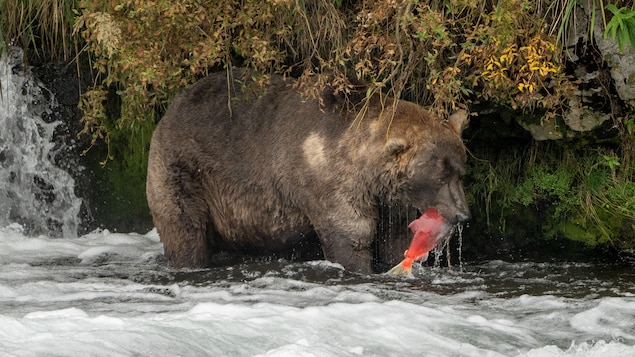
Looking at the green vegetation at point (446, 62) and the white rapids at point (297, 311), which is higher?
the green vegetation at point (446, 62)

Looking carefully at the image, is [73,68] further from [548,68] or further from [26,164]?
[548,68]

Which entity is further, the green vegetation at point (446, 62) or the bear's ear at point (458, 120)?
the bear's ear at point (458, 120)

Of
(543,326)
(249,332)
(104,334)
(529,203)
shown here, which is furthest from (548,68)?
(104,334)

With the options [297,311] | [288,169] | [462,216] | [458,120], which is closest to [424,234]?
[462,216]

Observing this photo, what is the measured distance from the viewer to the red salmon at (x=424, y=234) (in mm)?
7285

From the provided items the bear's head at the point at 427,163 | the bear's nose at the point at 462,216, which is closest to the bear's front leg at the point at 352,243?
the bear's head at the point at 427,163

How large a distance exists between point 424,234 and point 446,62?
1.35m

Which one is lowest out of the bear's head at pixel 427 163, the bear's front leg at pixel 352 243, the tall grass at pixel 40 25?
the bear's front leg at pixel 352 243

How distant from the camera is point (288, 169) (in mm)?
7641

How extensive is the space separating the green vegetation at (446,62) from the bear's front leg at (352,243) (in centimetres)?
87

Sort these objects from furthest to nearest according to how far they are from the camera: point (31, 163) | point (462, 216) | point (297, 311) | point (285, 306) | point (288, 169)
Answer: point (31, 163)
point (288, 169)
point (462, 216)
point (285, 306)
point (297, 311)

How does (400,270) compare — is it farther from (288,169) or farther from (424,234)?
(288,169)

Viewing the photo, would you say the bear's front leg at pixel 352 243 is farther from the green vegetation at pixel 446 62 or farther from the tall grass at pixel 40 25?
the tall grass at pixel 40 25

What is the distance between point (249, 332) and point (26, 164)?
190 inches
